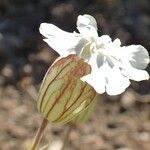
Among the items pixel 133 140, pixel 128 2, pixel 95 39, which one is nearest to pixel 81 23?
pixel 95 39

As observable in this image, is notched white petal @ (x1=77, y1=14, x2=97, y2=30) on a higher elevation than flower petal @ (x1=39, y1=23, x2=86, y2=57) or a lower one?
lower

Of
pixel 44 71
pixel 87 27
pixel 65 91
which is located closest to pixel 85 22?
pixel 87 27

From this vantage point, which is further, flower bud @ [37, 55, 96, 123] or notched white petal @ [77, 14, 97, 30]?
notched white petal @ [77, 14, 97, 30]

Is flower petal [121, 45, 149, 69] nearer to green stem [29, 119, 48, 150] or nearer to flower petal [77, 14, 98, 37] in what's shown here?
flower petal [77, 14, 98, 37]

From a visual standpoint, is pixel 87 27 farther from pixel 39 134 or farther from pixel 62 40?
pixel 39 134

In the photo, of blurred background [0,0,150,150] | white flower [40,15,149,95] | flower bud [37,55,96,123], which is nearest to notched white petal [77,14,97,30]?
white flower [40,15,149,95]

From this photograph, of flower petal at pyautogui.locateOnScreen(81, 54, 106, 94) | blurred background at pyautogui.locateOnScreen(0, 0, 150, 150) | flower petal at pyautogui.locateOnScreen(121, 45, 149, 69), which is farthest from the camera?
blurred background at pyautogui.locateOnScreen(0, 0, 150, 150)

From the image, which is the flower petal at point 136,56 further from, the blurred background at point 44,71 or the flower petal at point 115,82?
the blurred background at point 44,71
